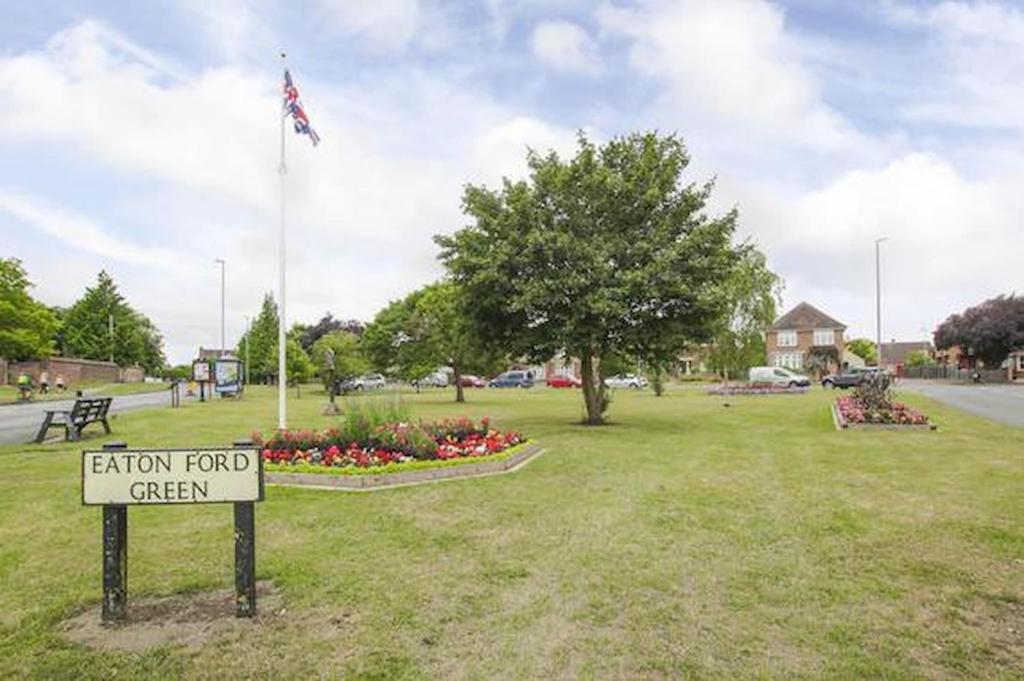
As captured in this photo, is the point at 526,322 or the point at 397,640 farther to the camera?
the point at 526,322

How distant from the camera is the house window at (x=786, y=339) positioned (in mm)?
87519

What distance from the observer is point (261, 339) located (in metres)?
93.1

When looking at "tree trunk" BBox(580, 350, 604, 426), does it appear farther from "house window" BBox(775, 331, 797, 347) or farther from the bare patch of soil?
"house window" BBox(775, 331, 797, 347)

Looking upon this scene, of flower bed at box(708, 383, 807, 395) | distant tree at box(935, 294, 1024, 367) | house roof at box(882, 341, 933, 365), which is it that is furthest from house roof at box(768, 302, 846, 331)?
house roof at box(882, 341, 933, 365)

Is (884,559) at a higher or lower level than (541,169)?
lower

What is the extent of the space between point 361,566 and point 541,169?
48.8ft

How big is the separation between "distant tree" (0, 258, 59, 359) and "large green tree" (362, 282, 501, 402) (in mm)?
20165

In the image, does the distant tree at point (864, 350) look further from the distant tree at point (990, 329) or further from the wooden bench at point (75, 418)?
the wooden bench at point (75, 418)

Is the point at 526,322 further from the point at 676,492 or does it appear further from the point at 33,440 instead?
the point at 33,440

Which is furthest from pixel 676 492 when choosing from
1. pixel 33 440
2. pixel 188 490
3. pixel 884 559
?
pixel 33 440

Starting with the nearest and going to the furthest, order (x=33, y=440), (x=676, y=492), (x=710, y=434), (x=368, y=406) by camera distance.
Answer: (x=676, y=492)
(x=368, y=406)
(x=33, y=440)
(x=710, y=434)

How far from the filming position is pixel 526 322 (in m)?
19.9

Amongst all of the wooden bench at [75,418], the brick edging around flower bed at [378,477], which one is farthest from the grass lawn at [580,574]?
the wooden bench at [75,418]

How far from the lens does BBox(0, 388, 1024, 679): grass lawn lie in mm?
4410
